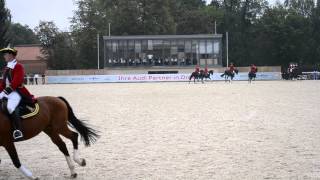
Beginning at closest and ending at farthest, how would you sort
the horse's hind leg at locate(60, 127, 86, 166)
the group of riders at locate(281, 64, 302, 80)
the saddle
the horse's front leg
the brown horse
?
the horse's front leg → the brown horse → the saddle → the horse's hind leg at locate(60, 127, 86, 166) → the group of riders at locate(281, 64, 302, 80)

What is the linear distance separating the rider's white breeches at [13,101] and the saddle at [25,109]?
0.23 ft

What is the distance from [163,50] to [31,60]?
4036 centimetres

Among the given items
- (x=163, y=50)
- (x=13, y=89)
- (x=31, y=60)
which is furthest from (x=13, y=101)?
(x=31, y=60)

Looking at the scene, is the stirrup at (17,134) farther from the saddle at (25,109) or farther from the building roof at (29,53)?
the building roof at (29,53)

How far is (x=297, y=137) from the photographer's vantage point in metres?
12.0

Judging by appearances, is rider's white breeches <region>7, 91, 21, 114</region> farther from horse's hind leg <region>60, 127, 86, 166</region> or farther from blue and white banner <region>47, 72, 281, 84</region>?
blue and white banner <region>47, 72, 281, 84</region>

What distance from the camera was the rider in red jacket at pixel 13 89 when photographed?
315 inches

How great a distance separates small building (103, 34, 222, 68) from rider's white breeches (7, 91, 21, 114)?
212ft

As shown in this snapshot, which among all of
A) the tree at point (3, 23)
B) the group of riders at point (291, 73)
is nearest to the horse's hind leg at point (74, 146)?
the group of riders at point (291, 73)

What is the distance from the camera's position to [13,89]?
8141mm

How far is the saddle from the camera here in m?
8.07

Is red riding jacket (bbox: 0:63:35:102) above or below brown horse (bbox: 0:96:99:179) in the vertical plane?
above

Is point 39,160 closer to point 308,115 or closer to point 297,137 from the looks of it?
point 297,137

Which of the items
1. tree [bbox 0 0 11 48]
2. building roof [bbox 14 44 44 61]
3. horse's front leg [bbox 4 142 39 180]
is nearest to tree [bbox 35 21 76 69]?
building roof [bbox 14 44 44 61]
